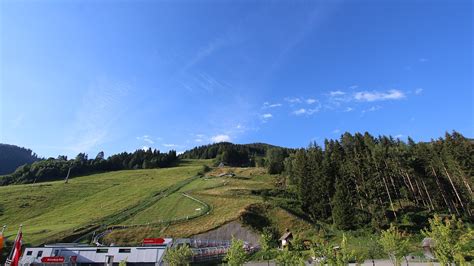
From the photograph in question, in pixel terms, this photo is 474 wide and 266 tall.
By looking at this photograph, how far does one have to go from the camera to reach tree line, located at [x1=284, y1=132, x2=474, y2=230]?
69.2 meters

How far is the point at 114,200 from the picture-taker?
4053 inches

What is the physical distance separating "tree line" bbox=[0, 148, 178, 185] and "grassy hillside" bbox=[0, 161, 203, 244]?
3383 cm

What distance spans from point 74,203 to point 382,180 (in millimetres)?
94486

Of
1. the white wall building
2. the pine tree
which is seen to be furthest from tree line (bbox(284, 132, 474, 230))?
the white wall building

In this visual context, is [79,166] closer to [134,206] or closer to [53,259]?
[134,206]

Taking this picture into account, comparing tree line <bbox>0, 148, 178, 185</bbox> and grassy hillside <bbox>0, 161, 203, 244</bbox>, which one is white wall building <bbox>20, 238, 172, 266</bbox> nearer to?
grassy hillside <bbox>0, 161, 203, 244</bbox>

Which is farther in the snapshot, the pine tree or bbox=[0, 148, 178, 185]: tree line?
bbox=[0, 148, 178, 185]: tree line

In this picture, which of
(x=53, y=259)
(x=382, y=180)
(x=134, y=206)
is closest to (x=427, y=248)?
(x=382, y=180)

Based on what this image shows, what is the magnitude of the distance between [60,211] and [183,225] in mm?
43146

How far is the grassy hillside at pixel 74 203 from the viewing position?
7625 cm

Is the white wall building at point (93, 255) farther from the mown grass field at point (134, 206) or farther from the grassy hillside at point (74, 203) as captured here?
the grassy hillside at point (74, 203)

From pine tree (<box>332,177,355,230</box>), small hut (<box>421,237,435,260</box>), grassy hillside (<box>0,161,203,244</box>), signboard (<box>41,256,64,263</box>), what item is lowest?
small hut (<box>421,237,435,260</box>)

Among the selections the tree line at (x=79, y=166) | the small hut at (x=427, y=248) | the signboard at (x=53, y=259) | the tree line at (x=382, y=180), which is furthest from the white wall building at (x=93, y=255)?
the tree line at (x=79, y=166)

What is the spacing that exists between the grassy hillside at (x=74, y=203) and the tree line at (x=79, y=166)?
33827 millimetres
